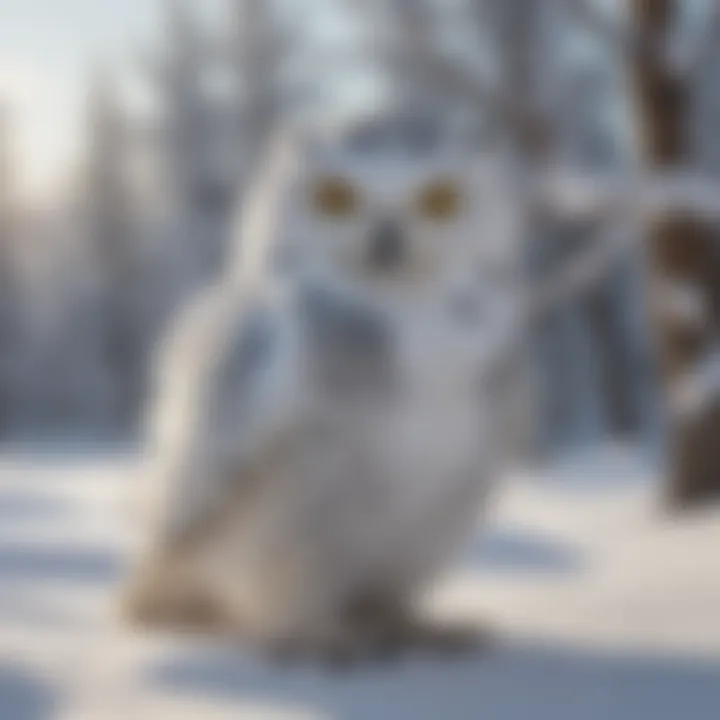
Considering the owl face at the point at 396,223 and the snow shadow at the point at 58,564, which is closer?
the owl face at the point at 396,223

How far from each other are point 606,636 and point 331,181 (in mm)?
423

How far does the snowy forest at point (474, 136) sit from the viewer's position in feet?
4.56

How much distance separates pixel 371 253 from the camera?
0.90m

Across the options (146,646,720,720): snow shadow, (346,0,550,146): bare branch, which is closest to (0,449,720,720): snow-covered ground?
(146,646,720,720): snow shadow

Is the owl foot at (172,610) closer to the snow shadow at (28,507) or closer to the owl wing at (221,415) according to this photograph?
the owl wing at (221,415)

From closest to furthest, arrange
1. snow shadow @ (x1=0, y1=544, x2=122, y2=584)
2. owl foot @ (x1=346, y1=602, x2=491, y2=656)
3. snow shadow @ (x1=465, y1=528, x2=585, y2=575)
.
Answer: owl foot @ (x1=346, y1=602, x2=491, y2=656), snow shadow @ (x1=0, y1=544, x2=122, y2=584), snow shadow @ (x1=465, y1=528, x2=585, y2=575)

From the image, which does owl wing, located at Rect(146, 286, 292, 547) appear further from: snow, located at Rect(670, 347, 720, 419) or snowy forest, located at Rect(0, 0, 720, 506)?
snow, located at Rect(670, 347, 720, 419)

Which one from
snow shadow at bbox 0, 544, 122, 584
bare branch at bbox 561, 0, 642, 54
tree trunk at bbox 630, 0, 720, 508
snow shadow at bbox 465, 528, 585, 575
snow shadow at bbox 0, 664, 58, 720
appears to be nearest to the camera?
snow shadow at bbox 0, 664, 58, 720

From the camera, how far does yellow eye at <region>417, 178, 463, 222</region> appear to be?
0.90m

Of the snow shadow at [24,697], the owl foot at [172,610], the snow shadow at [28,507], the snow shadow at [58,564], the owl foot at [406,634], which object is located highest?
the snow shadow at [28,507]

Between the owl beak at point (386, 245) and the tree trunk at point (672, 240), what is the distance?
0.99m

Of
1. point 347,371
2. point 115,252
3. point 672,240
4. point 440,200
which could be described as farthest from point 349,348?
point 115,252

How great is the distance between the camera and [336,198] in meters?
0.90

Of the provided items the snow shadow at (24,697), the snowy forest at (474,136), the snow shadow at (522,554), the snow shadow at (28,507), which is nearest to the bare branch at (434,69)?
the snowy forest at (474,136)
